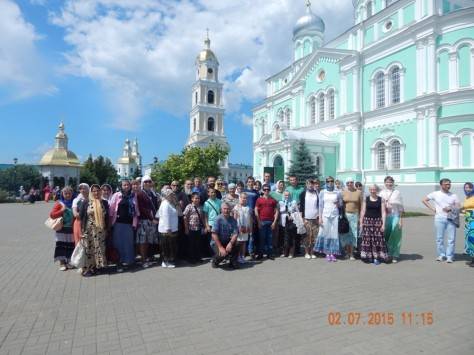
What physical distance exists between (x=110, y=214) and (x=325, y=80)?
101 feet

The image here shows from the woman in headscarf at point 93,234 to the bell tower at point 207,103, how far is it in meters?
57.0

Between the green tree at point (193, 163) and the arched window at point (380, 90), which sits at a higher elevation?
the arched window at point (380, 90)

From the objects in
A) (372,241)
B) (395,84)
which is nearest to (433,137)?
(395,84)

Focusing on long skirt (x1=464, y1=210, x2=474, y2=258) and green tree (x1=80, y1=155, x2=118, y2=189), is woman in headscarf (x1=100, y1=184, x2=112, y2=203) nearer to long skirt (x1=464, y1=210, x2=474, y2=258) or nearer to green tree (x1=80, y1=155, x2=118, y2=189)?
long skirt (x1=464, y1=210, x2=474, y2=258)

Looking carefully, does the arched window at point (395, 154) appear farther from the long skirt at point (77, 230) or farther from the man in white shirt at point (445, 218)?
the long skirt at point (77, 230)

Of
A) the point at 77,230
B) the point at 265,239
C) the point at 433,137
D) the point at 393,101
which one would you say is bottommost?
the point at 265,239

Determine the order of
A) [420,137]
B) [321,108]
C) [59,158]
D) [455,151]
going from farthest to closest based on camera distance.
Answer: [59,158] < [321,108] < [420,137] < [455,151]

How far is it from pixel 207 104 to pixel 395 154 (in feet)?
144

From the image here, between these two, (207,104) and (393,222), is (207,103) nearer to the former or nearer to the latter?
(207,104)

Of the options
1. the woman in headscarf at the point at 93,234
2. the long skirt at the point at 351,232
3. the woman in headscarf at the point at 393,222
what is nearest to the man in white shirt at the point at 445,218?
the woman in headscarf at the point at 393,222

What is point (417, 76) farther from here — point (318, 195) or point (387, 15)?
point (318, 195)

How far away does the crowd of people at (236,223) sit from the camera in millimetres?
6805

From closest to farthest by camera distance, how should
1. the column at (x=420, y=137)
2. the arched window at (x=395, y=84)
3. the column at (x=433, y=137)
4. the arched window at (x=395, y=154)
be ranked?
the column at (x=433, y=137) → the column at (x=420, y=137) → the arched window at (x=395, y=154) → the arched window at (x=395, y=84)

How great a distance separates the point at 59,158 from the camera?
194 feet
